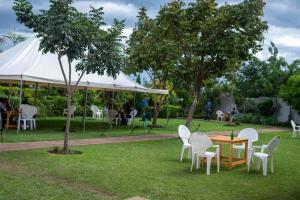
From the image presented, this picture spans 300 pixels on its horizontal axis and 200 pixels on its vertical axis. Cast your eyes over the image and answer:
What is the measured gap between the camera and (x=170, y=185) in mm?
7488

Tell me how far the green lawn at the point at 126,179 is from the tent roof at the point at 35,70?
455cm

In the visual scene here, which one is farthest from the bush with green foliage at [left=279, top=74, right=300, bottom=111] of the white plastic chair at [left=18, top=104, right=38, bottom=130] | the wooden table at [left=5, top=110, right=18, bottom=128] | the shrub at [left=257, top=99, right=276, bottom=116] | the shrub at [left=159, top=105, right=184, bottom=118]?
the wooden table at [left=5, top=110, right=18, bottom=128]

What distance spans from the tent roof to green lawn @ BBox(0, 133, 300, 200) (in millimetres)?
4555

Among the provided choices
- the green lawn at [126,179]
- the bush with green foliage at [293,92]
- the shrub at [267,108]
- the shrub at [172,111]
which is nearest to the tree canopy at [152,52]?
the shrub at [172,111]

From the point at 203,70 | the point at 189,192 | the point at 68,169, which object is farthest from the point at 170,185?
the point at 203,70

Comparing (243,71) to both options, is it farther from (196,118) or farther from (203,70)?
(203,70)

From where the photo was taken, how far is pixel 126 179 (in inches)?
305

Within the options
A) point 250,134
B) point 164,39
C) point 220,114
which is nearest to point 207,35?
point 164,39

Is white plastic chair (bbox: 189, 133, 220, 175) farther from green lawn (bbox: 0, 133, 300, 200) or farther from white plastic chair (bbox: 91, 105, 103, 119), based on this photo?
white plastic chair (bbox: 91, 105, 103, 119)

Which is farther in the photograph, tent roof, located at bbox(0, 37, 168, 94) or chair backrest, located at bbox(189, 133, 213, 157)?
tent roof, located at bbox(0, 37, 168, 94)

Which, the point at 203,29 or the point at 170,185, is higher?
the point at 203,29

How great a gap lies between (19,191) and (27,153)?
386cm

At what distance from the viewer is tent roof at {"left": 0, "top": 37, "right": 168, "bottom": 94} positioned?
1448 centimetres

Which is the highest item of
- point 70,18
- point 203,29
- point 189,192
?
point 203,29
